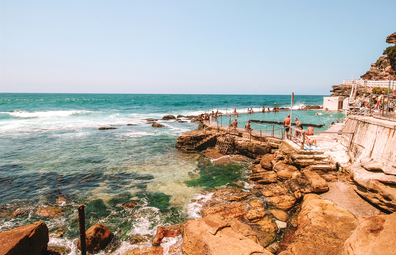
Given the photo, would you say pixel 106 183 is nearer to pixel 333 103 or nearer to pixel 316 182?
pixel 316 182

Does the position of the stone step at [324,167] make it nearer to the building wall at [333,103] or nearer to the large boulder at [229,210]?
the large boulder at [229,210]

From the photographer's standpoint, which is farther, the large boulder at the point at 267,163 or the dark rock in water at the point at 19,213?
the large boulder at the point at 267,163

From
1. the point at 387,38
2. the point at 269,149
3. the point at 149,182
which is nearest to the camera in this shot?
the point at 149,182

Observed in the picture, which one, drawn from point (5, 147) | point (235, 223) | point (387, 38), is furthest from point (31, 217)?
point (387, 38)

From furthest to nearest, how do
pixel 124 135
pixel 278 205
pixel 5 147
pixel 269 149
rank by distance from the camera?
pixel 124 135 < pixel 5 147 < pixel 269 149 < pixel 278 205

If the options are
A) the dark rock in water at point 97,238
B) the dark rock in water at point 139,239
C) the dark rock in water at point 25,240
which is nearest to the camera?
the dark rock in water at point 25,240

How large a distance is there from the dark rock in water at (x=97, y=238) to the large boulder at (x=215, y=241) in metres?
3.19

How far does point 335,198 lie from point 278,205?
2138 mm

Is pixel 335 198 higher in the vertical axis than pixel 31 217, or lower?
higher

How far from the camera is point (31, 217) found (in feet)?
30.0

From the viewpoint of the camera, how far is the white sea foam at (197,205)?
29.9ft

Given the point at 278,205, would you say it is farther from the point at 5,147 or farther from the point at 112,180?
the point at 5,147

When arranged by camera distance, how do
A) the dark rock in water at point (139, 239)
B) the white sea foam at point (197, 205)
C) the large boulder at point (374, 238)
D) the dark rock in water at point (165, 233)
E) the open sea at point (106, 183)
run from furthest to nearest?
the white sea foam at point (197, 205), the open sea at point (106, 183), the dark rock in water at point (139, 239), the dark rock in water at point (165, 233), the large boulder at point (374, 238)

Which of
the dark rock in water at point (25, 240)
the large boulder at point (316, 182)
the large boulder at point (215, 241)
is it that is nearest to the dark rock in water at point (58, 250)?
the dark rock in water at point (25, 240)
